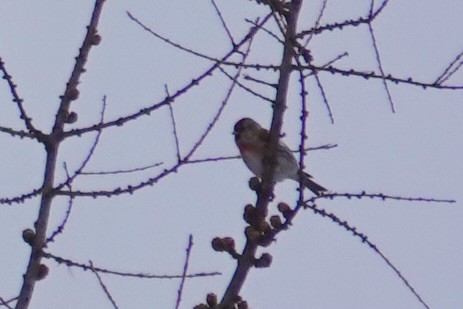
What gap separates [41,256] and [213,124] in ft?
3.16

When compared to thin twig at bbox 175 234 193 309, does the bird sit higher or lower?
higher

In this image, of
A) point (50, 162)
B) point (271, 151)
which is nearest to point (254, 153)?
point (271, 151)

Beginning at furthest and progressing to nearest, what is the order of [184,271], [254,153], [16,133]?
[254,153]
[16,133]
[184,271]

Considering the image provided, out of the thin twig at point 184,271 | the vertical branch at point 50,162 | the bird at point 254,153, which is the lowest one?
the thin twig at point 184,271

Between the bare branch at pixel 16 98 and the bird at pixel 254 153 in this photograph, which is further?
the bird at pixel 254 153

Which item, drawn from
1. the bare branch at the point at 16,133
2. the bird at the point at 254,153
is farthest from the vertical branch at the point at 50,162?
the bird at the point at 254,153

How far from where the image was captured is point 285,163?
624 centimetres

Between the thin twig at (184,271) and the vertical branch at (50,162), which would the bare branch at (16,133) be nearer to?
the vertical branch at (50,162)

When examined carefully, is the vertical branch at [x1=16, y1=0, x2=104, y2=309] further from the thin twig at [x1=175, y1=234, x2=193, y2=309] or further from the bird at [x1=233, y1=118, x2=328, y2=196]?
the bird at [x1=233, y1=118, x2=328, y2=196]

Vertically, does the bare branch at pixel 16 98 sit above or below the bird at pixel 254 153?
below

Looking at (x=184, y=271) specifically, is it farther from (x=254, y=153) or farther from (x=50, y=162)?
(x=254, y=153)

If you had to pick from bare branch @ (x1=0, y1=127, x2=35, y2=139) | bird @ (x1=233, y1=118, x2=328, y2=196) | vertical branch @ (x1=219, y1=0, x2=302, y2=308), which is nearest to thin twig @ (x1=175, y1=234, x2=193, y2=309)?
vertical branch @ (x1=219, y1=0, x2=302, y2=308)

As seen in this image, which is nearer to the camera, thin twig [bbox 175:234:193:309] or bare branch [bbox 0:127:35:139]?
thin twig [bbox 175:234:193:309]

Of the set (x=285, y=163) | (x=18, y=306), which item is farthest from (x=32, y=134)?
(x=285, y=163)
